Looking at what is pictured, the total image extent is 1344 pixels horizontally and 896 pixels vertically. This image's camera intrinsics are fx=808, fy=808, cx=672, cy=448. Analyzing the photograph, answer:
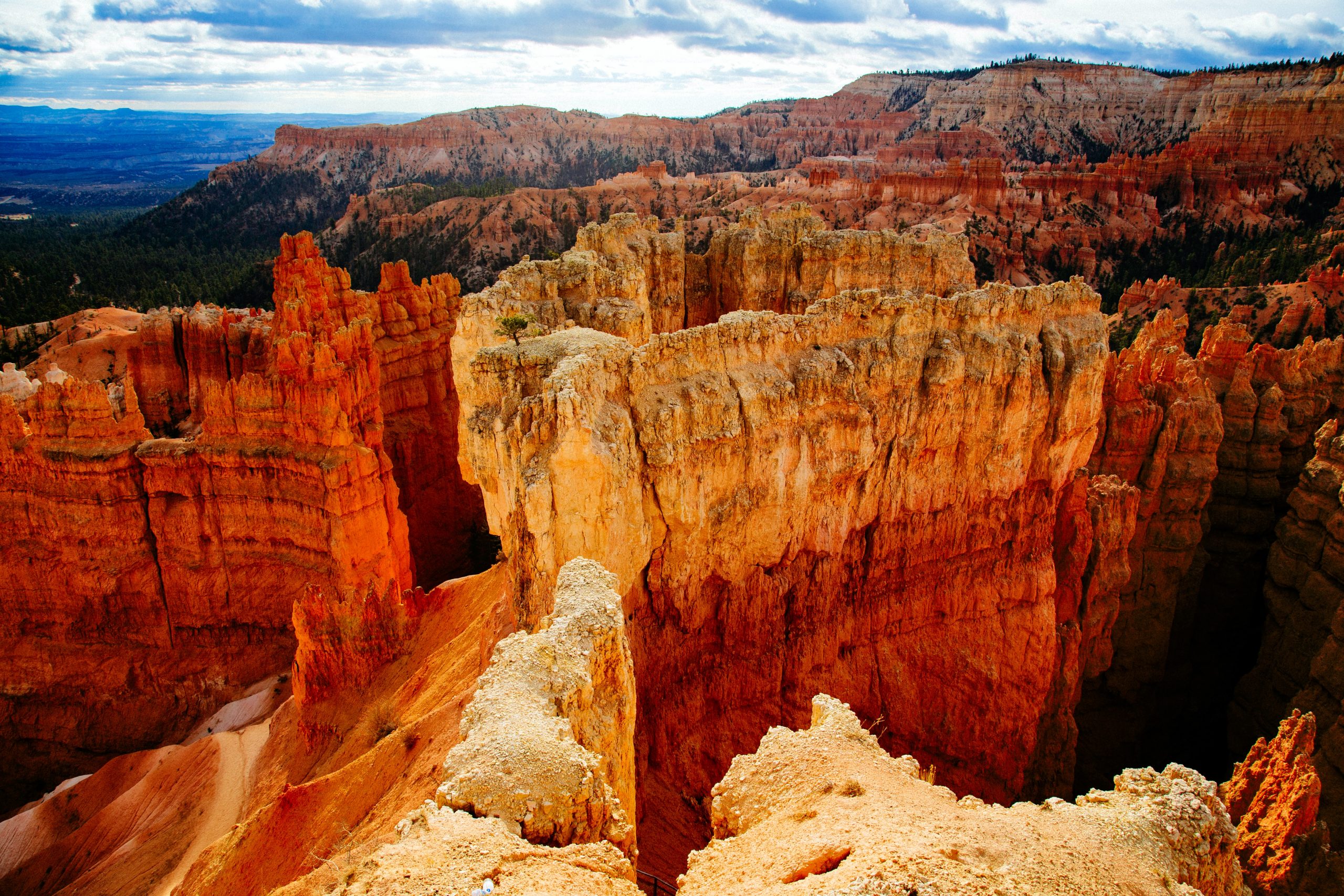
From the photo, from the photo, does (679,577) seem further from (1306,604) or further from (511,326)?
(1306,604)

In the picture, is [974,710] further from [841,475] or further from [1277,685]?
[1277,685]

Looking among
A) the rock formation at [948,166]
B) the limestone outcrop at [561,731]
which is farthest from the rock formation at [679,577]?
the rock formation at [948,166]

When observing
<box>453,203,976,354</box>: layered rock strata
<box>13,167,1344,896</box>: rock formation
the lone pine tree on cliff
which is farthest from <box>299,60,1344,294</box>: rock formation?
the lone pine tree on cliff

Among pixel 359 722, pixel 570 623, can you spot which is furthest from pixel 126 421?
pixel 570 623

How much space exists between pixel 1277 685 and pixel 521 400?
58.5 feet

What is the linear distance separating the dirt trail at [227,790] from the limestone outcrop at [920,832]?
39.0 feet

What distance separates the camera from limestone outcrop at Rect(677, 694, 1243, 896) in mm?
5898

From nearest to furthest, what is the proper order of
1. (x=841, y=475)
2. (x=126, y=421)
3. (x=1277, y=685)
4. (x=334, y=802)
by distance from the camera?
(x=334, y=802) < (x=841, y=475) < (x=1277, y=685) < (x=126, y=421)

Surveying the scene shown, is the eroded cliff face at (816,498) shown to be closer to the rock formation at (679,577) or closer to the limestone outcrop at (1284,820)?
the rock formation at (679,577)

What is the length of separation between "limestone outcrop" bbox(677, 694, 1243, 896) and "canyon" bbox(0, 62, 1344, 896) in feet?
0.18

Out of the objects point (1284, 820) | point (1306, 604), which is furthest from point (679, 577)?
point (1306, 604)

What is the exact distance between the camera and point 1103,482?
1839cm

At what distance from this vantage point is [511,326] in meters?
13.8

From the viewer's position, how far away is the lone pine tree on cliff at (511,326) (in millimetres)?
13734
